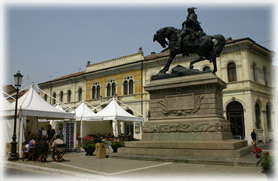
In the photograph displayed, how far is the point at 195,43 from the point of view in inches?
457

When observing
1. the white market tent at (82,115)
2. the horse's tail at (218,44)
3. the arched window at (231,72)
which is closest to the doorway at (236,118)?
the arched window at (231,72)

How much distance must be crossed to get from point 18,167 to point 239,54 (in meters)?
22.8

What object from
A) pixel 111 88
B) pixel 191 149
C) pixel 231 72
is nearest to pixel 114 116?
pixel 191 149

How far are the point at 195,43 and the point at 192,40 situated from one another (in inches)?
8.3

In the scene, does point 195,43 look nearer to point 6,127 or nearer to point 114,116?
point 114,116

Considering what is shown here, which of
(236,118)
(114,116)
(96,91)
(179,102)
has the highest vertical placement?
(96,91)

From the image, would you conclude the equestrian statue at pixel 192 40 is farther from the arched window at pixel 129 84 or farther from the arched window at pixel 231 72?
the arched window at pixel 129 84

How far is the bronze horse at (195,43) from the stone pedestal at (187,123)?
4.40 ft

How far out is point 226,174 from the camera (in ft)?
21.7

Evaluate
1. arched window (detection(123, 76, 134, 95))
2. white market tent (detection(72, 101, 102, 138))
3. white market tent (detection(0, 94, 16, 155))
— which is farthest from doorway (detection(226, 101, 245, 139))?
white market tent (detection(0, 94, 16, 155))

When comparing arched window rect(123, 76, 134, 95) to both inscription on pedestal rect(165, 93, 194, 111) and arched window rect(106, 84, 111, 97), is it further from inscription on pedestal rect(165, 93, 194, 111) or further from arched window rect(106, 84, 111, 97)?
inscription on pedestal rect(165, 93, 194, 111)

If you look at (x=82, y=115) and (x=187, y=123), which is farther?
(x=82, y=115)

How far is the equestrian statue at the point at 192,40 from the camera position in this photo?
11.5m

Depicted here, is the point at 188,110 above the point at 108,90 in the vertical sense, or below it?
below
